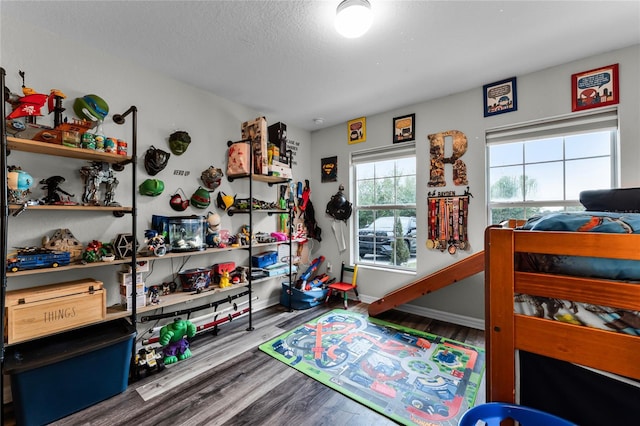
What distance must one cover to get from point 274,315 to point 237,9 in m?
2.99

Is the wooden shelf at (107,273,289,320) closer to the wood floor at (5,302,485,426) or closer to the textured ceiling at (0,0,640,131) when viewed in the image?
the wood floor at (5,302,485,426)

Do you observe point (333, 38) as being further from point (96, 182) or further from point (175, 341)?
point (175, 341)

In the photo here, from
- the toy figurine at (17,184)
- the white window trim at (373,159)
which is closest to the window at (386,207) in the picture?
the white window trim at (373,159)

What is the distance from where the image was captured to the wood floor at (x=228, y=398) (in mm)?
1532

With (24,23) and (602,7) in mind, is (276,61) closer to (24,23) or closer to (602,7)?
(24,23)

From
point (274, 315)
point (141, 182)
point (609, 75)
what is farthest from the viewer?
point (274, 315)

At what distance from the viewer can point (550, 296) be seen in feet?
2.91

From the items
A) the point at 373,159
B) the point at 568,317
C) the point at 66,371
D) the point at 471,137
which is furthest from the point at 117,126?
the point at 471,137

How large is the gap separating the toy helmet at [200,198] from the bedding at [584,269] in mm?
2616

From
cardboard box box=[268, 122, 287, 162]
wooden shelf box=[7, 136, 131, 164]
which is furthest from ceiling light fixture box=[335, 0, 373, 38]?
wooden shelf box=[7, 136, 131, 164]

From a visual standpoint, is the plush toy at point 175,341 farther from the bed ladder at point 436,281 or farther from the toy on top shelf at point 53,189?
the bed ladder at point 436,281

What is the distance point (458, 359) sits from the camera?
2.14 metres

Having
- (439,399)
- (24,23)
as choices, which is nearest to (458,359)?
(439,399)

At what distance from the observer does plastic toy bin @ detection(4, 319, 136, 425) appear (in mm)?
1435
